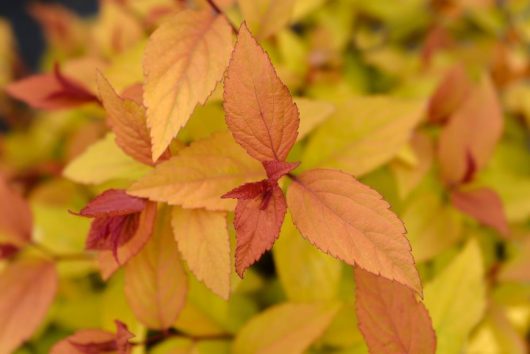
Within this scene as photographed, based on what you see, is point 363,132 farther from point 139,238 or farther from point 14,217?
point 14,217

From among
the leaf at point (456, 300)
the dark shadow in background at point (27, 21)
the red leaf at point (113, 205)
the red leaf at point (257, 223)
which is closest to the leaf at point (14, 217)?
the red leaf at point (113, 205)

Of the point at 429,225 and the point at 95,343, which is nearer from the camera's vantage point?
the point at 95,343

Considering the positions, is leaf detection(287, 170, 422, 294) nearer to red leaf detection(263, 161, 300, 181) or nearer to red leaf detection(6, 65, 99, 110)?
red leaf detection(263, 161, 300, 181)

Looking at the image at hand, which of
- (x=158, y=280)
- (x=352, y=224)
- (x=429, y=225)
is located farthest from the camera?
(x=429, y=225)

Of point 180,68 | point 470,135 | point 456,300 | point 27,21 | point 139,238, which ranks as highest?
point 27,21

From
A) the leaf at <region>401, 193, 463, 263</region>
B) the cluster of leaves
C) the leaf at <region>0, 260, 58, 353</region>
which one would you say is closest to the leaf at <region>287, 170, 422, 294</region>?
the cluster of leaves

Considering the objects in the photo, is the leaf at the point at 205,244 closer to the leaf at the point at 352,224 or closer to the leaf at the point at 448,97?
the leaf at the point at 352,224

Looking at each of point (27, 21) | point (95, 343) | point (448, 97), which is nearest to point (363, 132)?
point (448, 97)
